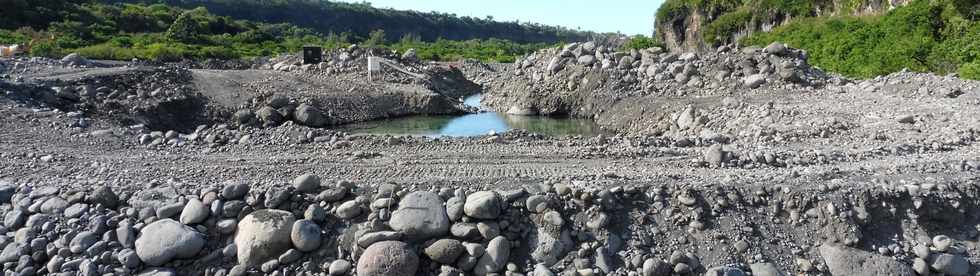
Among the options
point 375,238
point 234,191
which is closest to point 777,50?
point 375,238

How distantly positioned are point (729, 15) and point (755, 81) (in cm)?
3251

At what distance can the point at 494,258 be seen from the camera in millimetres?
5613

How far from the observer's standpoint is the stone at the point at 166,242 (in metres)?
5.64

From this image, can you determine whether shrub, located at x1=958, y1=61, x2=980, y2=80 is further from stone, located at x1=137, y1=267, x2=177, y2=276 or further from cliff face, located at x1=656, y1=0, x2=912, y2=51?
stone, located at x1=137, y1=267, x2=177, y2=276

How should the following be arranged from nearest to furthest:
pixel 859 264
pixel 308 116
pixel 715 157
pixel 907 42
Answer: pixel 859 264 → pixel 715 157 → pixel 308 116 → pixel 907 42

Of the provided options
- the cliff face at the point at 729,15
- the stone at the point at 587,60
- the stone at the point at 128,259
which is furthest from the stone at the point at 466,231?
the cliff face at the point at 729,15

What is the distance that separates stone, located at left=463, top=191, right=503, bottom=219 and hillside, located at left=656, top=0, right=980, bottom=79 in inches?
643

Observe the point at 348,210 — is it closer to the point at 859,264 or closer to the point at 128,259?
the point at 128,259

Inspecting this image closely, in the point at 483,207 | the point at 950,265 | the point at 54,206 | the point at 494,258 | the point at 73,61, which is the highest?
the point at 73,61

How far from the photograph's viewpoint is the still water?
1769 cm

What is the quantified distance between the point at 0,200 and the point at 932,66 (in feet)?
77.1

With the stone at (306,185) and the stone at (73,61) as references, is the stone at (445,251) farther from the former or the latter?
the stone at (73,61)

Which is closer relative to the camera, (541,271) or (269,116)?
(541,271)

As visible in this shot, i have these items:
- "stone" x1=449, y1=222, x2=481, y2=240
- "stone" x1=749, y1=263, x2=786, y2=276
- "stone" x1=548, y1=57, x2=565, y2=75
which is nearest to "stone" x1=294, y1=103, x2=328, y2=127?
"stone" x1=548, y1=57, x2=565, y2=75
